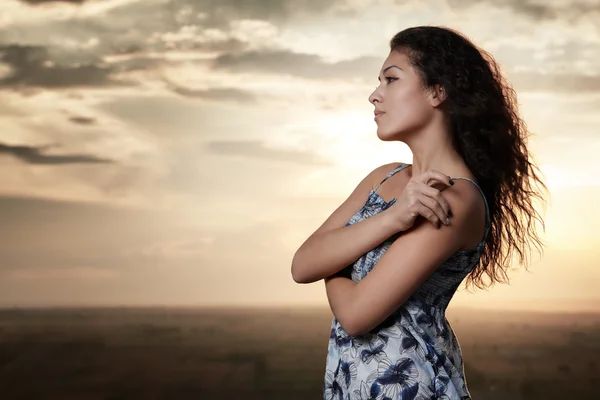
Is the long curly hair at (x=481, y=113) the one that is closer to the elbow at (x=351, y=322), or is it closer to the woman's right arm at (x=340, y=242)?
the woman's right arm at (x=340, y=242)

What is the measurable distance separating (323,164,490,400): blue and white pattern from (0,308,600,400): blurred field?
210 centimetres

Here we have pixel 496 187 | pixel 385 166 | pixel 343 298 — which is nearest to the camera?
pixel 343 298

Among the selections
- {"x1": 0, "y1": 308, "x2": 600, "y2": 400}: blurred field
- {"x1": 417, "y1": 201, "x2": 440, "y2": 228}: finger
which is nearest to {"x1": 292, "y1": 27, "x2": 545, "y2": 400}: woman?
{"x1": 417, "y1": 201, "x2": 440, "y2": 228}: finger

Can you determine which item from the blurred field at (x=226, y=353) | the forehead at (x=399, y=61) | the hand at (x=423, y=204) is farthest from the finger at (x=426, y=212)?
the blurred field at (x=226, y=353)

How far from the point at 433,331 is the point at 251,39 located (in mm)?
2417

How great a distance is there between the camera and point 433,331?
1.83 m

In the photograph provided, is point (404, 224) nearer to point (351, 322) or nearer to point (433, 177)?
point (433, 177)

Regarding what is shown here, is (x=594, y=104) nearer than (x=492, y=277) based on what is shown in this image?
No

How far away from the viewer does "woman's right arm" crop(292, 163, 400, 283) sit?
5.61 ft

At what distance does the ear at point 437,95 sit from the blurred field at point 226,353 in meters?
2.26

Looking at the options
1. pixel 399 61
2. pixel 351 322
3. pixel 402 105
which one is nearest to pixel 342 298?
pixel 351 322

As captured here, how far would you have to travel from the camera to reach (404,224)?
1.65 metres

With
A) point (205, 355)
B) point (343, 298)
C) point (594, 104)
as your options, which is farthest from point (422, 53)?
point (205, 355)

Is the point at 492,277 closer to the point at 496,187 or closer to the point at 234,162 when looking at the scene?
the point at 496,187
